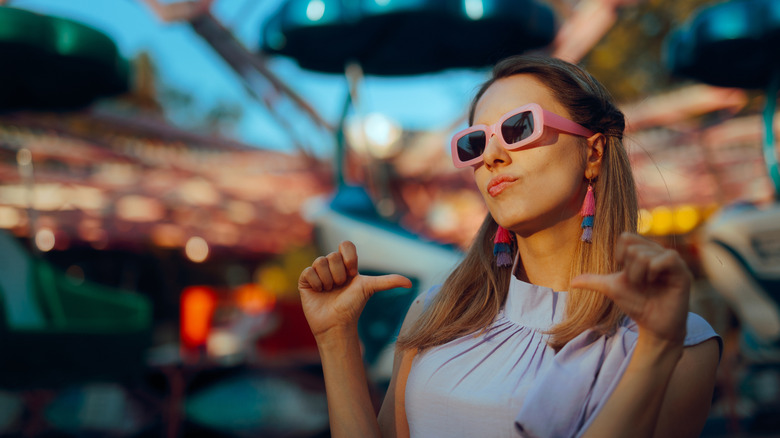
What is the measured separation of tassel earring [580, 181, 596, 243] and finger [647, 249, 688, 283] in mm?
338

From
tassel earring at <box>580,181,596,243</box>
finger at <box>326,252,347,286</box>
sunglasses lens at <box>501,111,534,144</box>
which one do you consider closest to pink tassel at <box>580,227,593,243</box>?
tassel earring at <box>580,181,596,243</box>

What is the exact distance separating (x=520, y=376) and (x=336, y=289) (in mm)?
369

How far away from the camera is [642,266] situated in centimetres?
81

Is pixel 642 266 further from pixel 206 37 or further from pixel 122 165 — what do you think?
pixel 122 165

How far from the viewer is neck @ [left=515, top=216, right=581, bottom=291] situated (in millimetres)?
1177

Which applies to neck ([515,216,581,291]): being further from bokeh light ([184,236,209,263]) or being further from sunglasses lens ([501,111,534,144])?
bokeh light ([184,236,209,263])

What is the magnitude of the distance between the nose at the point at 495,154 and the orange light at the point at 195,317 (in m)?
3.08

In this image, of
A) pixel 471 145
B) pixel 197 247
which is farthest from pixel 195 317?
pixel 197 247

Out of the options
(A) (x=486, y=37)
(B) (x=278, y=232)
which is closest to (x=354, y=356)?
(A) (x=486, y=37)

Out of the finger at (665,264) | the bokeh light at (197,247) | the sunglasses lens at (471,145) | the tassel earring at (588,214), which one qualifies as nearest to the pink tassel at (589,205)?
the tassel earring at (588,214)

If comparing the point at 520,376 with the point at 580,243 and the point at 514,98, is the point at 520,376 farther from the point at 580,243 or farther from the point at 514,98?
the point at 514,98

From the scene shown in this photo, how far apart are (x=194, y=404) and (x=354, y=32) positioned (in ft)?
7.87

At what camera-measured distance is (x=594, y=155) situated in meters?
1.21

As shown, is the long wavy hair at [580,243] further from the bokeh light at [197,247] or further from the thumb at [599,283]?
the bokeh light at [197,247]
